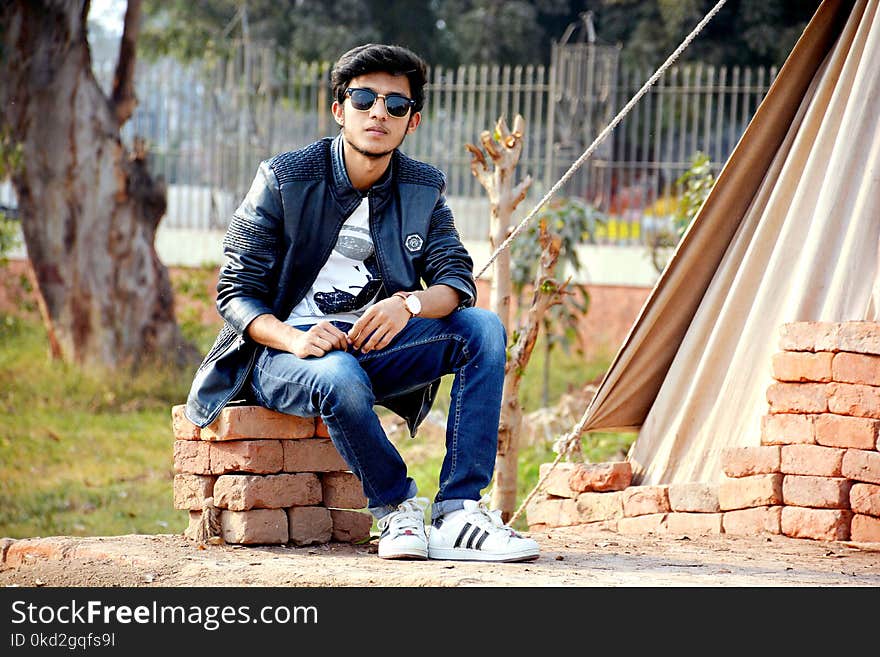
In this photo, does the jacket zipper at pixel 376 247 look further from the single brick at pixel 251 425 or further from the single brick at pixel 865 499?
the single brick at pixel 865 499

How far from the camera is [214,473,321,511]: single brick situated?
3.89 meters

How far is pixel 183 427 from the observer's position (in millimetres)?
4043

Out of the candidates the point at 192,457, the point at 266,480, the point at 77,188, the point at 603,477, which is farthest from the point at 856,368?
the point at 77,188

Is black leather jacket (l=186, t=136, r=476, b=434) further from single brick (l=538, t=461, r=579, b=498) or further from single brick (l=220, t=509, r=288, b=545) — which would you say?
single brick (l=538, t=461, r=579, b=498)

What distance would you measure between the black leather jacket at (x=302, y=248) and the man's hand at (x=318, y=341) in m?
0.17

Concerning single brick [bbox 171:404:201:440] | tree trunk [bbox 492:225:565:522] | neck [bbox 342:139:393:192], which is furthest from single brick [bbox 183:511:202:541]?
tree trunk [bbox 492:225:565:522]

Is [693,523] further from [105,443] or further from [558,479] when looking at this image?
[105,443]

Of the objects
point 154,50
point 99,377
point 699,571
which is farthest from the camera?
point 154,50

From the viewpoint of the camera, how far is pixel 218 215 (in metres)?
12.9

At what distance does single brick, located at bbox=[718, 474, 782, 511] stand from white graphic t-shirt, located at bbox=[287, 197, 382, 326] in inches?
68.9

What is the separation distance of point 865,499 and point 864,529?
0.11 metres
